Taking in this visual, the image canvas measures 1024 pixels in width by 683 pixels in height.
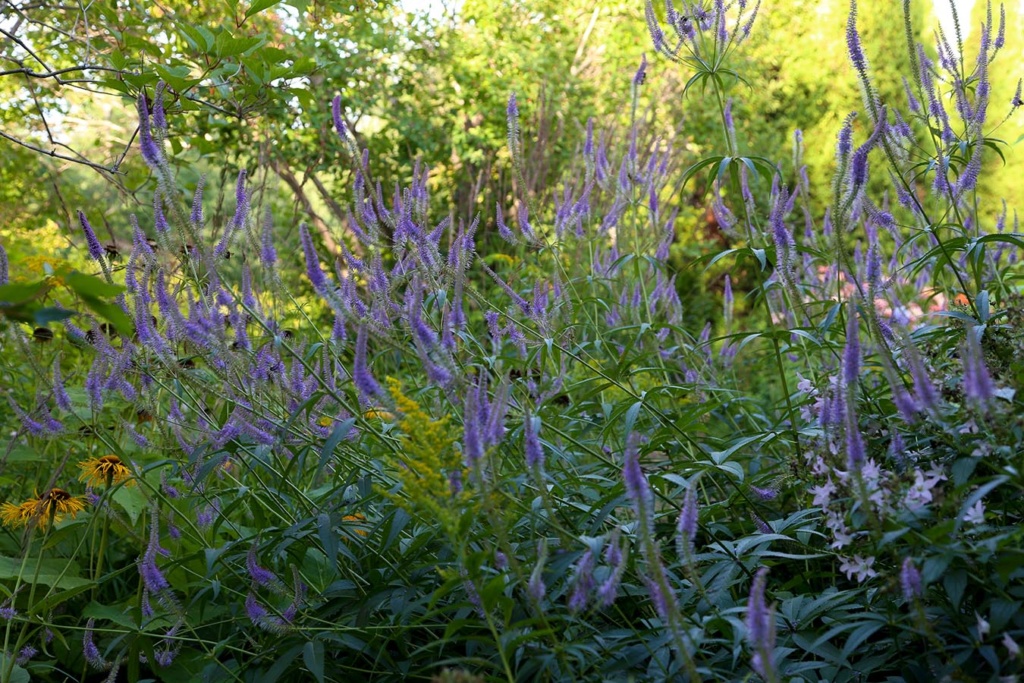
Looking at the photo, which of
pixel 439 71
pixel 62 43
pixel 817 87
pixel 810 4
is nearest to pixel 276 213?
pixel 439 71

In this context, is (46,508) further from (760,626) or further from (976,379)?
(976,379)

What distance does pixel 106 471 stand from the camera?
2.85 m

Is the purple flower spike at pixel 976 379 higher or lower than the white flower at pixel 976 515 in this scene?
higher

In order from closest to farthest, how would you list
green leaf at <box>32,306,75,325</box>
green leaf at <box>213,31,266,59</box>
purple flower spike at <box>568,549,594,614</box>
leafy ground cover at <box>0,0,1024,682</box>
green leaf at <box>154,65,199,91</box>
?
green leaf at <box>32,306,75,325</box>, purple flower spike at <box>568,549,594,614</box>, leafy ground cover at <box>0,0,1024,682</box>, green leaf at <box>154,65,199,91</box>, green leaf at <box>213,31,266,59</box>

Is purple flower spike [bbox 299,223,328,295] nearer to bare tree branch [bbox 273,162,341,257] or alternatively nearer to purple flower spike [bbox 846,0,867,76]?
purple flower spike [bbox 846,0,867,76]

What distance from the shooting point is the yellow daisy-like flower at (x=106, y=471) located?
2.85 m

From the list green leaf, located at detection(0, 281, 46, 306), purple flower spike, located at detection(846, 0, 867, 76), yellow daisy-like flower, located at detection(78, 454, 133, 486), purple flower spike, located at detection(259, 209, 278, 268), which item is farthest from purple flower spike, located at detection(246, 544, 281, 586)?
purple flower spike, located at detection(846, 0, 867, 76)

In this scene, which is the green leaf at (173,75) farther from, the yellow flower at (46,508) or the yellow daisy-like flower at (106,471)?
the yellow flower at (46,508)

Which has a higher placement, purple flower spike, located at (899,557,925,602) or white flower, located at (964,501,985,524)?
white flower, located at (964,501,985,524)

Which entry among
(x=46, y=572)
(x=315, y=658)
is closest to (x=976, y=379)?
(x=315, y=658)

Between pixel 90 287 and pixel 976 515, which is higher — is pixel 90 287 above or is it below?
above

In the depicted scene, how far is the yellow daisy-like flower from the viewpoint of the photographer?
112 inches

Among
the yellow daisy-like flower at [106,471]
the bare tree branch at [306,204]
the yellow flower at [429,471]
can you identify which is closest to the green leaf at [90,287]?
the yellow flower at [429,471]

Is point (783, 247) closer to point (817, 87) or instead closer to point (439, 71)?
point (439, 71)
